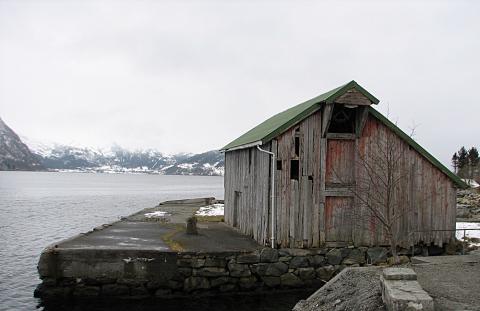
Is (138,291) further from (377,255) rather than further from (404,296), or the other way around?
(404,296)

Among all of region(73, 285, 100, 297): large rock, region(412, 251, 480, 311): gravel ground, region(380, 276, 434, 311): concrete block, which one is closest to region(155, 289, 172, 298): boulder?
region(73, 285, 100, 297): large rock

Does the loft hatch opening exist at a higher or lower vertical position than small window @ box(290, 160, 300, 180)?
higher

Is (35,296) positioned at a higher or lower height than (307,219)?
lower

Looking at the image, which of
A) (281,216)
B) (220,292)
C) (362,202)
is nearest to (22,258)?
(220,292)

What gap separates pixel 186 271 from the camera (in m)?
16.6

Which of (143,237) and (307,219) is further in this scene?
(143,237)

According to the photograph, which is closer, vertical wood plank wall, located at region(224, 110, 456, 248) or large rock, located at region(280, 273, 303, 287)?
large rock, located at region(280, 273, 303, 287)

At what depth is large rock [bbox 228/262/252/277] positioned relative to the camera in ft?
55.6

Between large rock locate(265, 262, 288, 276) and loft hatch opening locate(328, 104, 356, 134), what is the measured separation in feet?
21.0

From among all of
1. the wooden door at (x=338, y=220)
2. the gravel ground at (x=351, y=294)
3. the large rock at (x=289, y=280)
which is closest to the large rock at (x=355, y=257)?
the wooden door at (x=338, y=220)

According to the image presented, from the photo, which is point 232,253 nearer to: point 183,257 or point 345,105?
point 183,257

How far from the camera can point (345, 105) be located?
17.7 meters

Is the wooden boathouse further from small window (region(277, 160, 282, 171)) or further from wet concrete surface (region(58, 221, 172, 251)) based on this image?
wet concrete surface (region(58, 221, 172, 251))

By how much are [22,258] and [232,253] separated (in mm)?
13316
